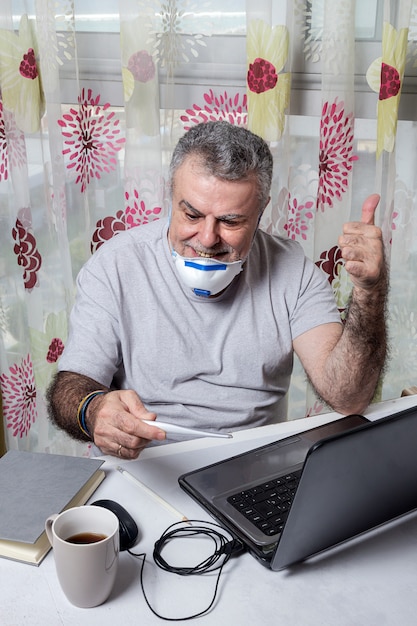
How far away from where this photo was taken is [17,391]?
6.88ft

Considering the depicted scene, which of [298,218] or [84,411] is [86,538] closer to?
[84,411]

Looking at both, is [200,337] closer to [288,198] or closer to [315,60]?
[288,198]

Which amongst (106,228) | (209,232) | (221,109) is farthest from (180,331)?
(221,109)

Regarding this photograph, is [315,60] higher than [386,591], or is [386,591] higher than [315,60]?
[315,60]

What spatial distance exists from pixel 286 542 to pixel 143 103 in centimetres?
128

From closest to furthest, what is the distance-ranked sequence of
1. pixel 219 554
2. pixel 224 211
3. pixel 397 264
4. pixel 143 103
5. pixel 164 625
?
pixel 164 625, pixel 219 554, pixel 224 211, pixel 143 103, pixel 397 264

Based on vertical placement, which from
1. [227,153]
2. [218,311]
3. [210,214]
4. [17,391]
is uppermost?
[227,153]

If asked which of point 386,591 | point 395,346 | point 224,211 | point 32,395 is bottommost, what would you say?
point 32,395

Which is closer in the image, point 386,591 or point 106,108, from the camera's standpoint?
point 386,591

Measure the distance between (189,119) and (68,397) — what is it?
2.93 feet

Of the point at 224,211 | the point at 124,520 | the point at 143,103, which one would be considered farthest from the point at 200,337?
the point at 143,103

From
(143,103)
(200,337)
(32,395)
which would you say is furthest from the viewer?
(32,395)

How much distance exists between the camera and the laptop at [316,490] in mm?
826

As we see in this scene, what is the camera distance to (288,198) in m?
1.90
